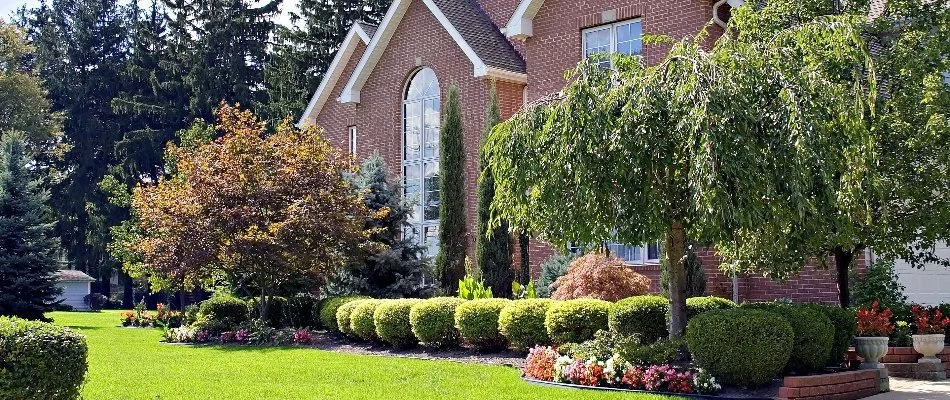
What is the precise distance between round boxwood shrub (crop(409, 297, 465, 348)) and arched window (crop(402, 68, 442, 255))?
9.17m

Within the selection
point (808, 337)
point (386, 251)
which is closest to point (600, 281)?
point (808, 337)

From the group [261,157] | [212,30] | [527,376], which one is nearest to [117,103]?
[212,30]

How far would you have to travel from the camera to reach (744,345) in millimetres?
10953

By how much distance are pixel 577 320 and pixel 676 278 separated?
2136 millimetres

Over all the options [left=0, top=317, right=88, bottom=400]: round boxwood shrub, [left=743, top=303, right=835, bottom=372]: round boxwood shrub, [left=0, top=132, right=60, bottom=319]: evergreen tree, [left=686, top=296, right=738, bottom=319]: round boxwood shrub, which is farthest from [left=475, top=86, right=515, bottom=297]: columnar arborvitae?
[left=0, top=132, right=60, bottom=319]: evergreen tree

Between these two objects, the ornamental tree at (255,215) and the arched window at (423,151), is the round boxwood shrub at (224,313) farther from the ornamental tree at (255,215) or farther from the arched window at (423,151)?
the arched window at (423,151)

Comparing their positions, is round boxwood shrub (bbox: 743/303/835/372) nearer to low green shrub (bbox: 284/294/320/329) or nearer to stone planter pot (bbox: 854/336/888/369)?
stone planter pot (bbox: 854/336/888/369)

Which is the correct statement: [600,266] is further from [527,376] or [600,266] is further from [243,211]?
[243,211]

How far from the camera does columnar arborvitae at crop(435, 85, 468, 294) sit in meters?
22.2

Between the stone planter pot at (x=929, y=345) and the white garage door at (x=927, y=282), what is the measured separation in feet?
16.3

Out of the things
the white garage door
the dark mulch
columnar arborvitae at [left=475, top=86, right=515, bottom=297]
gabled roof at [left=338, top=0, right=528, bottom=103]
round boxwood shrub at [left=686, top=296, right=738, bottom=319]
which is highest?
gabled roof at [left=338, top=0, right=528, bottom=103]

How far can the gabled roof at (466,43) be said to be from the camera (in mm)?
24344

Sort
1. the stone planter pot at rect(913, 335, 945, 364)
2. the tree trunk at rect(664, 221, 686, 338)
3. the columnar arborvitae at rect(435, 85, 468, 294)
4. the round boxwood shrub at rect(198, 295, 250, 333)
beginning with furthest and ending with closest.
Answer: the columnar arborvitae at rect(435, 85, 468, 294), the round boxwood shrub at rect(198, 295, 250, 333), the stone planter pot at rect(913, 335, 945, 364), the tree trunk at rect(664, 221, 686, 338)

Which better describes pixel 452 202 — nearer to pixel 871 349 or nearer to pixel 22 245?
pixel 871 349
